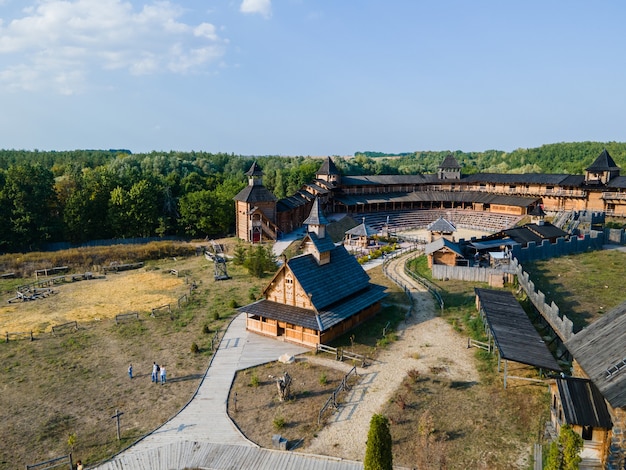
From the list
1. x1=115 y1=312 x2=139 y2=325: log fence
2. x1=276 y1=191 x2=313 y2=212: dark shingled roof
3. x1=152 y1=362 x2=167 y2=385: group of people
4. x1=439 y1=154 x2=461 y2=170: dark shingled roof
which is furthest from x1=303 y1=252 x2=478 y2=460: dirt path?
x1=439 y1=154 x2=461 y2=170: dark shingled roof

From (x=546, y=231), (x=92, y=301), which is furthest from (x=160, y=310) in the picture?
(x=546, y=231)

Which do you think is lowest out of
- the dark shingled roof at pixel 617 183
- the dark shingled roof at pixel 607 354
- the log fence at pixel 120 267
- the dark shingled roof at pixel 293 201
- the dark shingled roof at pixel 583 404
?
the log fence at pixel 120 267

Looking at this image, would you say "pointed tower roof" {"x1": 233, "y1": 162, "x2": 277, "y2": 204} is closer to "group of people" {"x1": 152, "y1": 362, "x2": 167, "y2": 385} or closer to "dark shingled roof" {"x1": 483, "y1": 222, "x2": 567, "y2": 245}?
"dark shingled roof" {"x1": 483, "y1": 222, "x2": 567, "y2": 245}

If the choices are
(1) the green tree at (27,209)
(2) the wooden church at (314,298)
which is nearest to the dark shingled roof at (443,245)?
(2) the wooden church at (314,298)

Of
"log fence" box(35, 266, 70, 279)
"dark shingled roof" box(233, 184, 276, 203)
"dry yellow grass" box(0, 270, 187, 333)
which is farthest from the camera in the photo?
"dark shingled roof" box(233, 184, 276, 203)

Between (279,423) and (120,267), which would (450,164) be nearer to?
(120,267)

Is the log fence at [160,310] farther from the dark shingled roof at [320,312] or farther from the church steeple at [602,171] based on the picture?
the church steeple at [602,171]

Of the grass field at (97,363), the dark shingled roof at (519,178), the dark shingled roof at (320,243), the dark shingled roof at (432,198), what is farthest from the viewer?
the dark shingled roof at (432,198)
